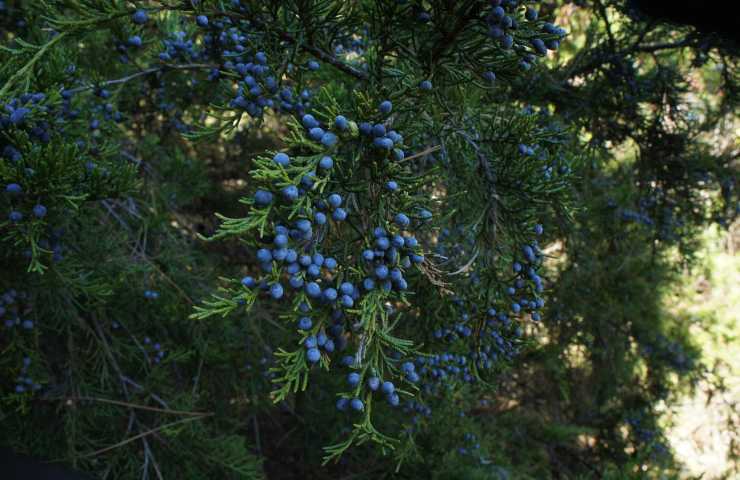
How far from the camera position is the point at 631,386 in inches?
177

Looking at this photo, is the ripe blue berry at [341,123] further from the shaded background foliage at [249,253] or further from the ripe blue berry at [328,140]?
the shaded background foliage at [249,253]

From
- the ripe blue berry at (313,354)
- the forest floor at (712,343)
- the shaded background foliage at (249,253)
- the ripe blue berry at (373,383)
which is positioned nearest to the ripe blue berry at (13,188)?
the shaded background foliage at (249,253)

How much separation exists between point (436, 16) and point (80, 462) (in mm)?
2270

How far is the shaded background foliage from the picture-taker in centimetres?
134

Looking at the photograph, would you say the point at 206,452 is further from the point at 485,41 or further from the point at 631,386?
the point at 631,386

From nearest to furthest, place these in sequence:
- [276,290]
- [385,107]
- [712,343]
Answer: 1. [276,290]
2. [385,107]
3. [712,343]

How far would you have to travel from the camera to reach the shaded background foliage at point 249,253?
134cm

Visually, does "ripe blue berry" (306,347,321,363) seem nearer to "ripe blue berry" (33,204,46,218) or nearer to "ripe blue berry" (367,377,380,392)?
"ripe blue berry" (367,377,380,392)

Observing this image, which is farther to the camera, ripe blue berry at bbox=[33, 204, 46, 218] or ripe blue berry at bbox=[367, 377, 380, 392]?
ripe blue berry at bbox=[33, 204, 46, 218]

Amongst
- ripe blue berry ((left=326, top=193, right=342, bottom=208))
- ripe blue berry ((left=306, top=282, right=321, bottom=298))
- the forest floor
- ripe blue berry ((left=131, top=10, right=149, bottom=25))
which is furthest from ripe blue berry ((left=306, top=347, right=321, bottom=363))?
the forest floor

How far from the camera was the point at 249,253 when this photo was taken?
3789mm

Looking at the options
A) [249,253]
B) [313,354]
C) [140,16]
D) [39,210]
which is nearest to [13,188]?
[39,210]

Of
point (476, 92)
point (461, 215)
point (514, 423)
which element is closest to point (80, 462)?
point (461, 215)

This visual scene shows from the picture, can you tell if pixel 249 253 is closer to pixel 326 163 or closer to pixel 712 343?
pixel 326 163
